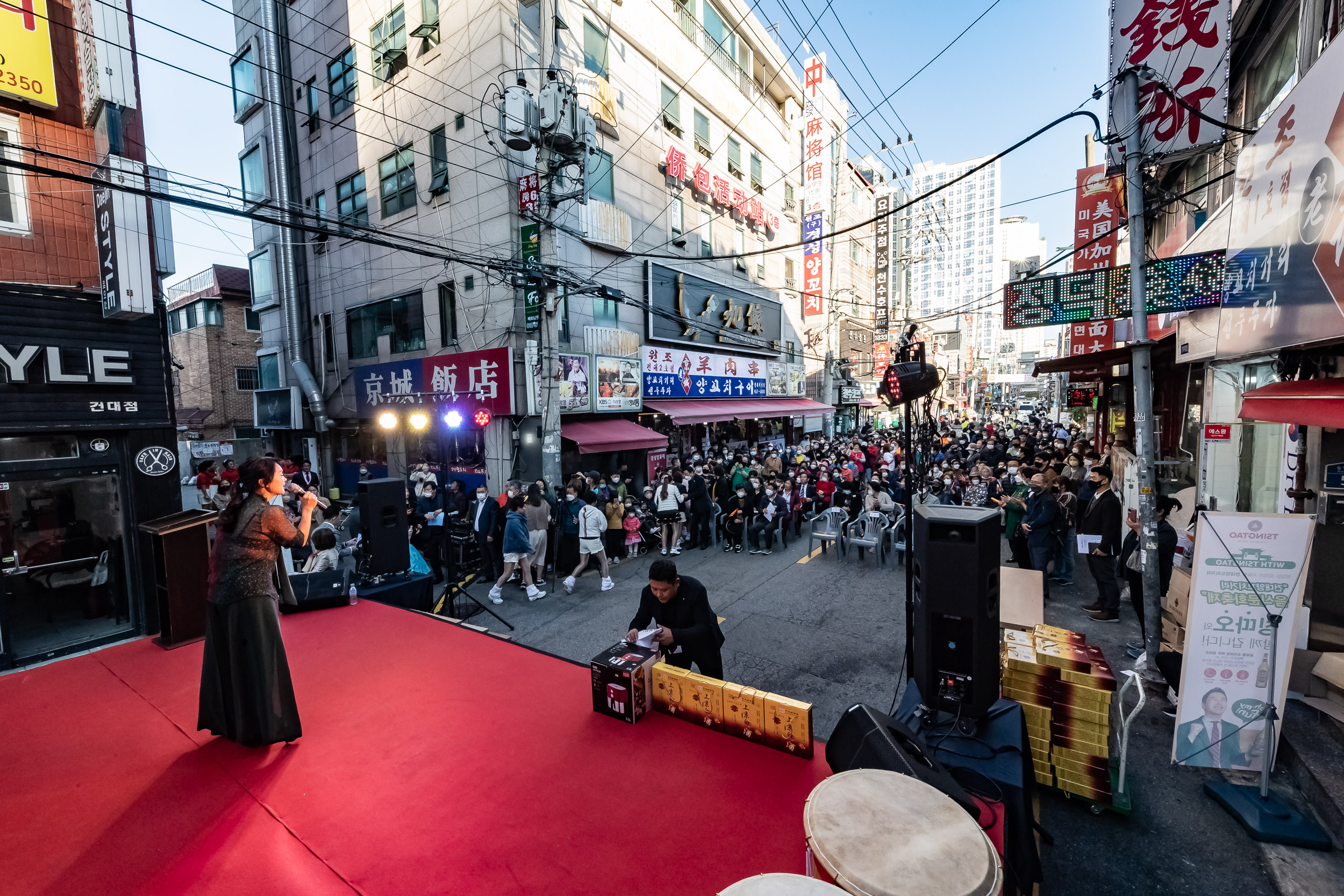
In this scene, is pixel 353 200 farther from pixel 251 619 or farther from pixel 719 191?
pixel 251 619

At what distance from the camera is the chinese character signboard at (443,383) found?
42.8ft

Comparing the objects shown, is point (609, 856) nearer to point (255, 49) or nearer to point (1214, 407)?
point (1214, 407)

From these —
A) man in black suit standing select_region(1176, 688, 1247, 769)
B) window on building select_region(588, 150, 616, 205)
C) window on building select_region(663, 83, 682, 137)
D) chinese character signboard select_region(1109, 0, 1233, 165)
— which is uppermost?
window on building select_region(663, 83, 682, 137)

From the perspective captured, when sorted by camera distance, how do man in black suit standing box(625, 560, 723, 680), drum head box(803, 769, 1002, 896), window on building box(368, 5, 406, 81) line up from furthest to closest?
1. window on building box(368, 5, 406, 81)
2. man in black suit standing box(625, 560, 723, 680)
3. drum head box(803, 769, 1002, 896)

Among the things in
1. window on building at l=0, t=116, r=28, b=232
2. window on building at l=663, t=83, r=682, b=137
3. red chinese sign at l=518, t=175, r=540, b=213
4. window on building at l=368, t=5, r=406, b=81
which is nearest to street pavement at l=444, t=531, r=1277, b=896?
window on building at l=0, t=116, r=28, b=232

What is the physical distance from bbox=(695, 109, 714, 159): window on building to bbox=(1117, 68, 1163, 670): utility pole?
54.4ft

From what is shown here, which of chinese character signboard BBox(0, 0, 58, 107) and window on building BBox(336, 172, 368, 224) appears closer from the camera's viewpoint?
chinese character signboard BBox(0, 0, 58, 107)

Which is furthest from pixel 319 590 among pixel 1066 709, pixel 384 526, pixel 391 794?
pixel 1066 709

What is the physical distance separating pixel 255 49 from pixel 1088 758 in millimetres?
27426

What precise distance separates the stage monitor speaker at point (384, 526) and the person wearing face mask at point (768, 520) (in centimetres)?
653

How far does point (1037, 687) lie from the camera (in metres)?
3.96

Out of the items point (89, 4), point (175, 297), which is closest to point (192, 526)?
point (89, 4)

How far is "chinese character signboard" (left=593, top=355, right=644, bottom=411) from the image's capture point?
48.9ft

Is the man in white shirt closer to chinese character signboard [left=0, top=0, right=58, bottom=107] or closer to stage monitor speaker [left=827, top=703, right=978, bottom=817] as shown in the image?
stage monitor speaker [left=827, top=703, right=978, bottom=817]
